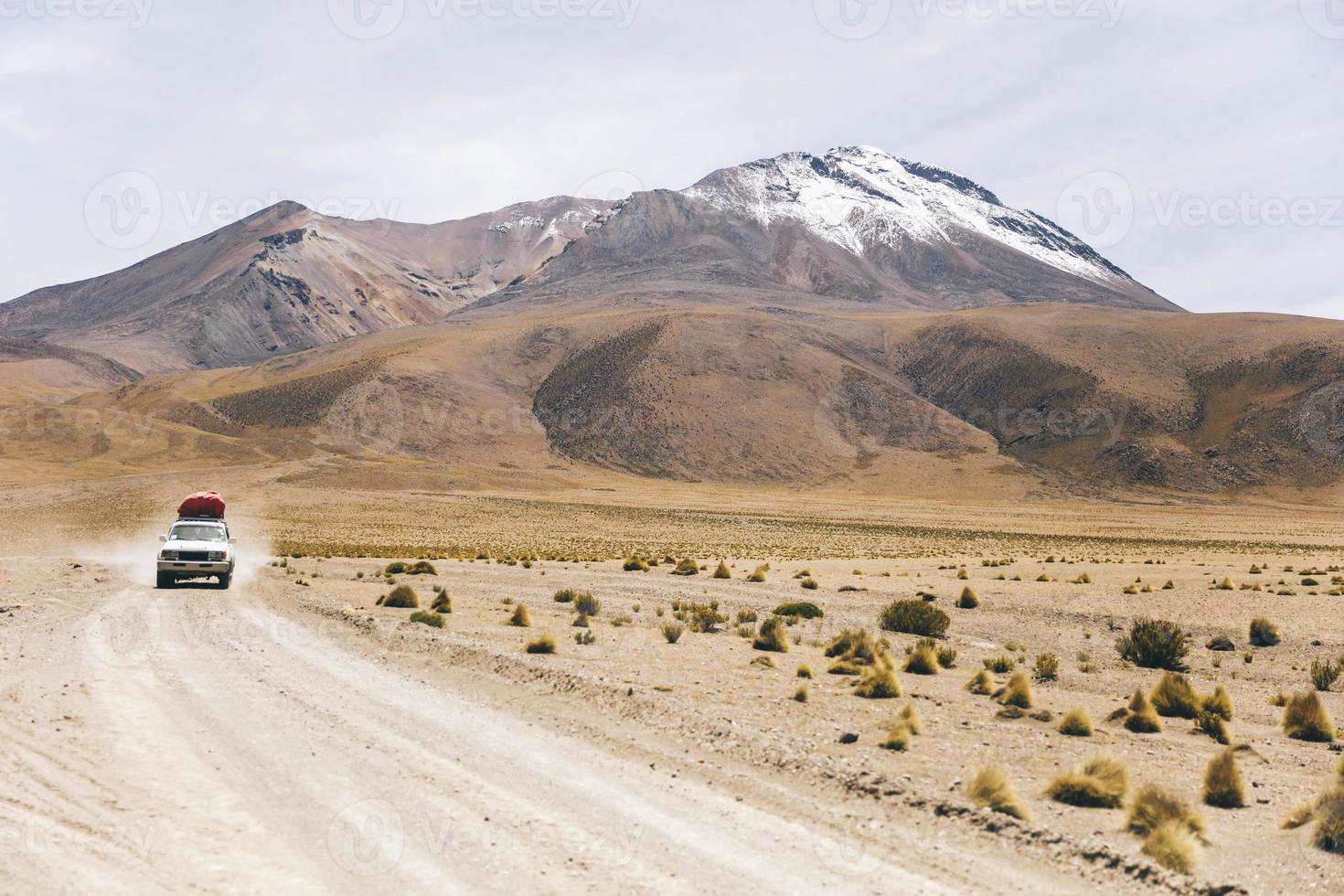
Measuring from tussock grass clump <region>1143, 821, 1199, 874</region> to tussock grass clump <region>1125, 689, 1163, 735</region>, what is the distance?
506cm

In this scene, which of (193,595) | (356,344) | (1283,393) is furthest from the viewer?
(356,344)

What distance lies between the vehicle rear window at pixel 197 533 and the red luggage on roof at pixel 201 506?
413 cm

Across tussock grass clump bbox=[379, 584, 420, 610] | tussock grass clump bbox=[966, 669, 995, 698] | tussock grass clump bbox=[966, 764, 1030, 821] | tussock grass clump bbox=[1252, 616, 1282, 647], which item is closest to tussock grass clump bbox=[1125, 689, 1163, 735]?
tussock grass clump bbox=[966, 669, 995, 698]

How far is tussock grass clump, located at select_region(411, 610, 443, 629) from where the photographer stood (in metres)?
18.7

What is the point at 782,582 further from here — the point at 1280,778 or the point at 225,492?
the point at 225,492

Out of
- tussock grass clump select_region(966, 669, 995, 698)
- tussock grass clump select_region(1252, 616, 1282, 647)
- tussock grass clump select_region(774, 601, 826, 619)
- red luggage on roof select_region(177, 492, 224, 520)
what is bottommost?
tussock grass clump select_region(774, 601, 826, 619)

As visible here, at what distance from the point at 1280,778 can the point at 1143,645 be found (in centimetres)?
978

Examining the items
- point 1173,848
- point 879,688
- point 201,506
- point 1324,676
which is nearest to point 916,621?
point 1324,676

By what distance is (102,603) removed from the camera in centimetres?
2058

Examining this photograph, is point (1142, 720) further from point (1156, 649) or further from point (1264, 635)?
point (1264, 635)

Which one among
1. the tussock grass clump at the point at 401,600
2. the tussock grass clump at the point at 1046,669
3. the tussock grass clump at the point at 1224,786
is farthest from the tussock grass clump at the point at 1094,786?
the tussock grass clump at the point at 401,600

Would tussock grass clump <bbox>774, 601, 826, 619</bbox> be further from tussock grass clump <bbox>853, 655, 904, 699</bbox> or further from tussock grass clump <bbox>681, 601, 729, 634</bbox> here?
tussock grass clump <bbox>853, 655, 904, 699</bbox>

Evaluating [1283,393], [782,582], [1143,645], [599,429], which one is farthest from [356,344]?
[1143,645]

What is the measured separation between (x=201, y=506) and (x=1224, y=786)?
29.3 m
